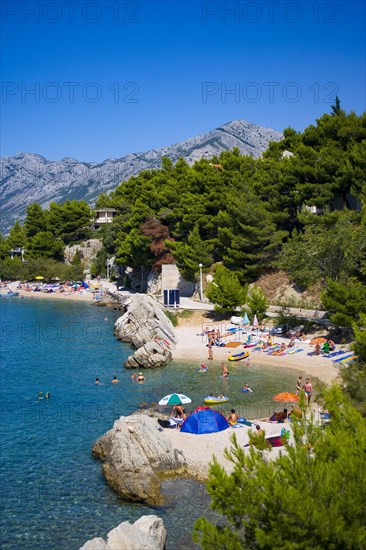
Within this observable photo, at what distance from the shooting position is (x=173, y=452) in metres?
18.6

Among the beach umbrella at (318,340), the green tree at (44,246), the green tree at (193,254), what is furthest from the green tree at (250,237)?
the green tree at (44,246)

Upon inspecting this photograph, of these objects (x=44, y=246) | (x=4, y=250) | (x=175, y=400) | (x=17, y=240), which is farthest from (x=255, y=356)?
(x=4, y=250)

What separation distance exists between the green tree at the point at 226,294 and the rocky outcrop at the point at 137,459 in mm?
21385

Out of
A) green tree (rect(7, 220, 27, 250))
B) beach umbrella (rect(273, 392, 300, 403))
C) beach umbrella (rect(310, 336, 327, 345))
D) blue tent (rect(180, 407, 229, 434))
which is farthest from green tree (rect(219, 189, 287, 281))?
green tree (rect(7, 220, 27, 250))

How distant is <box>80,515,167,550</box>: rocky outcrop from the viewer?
12.0 m

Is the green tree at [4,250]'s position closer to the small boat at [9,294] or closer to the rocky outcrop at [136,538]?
the small boat at [9,294]

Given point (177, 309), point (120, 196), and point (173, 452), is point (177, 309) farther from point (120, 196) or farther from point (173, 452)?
point (120, 196)

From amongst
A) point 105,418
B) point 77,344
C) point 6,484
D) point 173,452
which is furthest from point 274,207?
point 6,484

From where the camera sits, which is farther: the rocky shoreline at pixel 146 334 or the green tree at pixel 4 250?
the green tree at pixel 4 250

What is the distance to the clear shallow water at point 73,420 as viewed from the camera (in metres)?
15.4

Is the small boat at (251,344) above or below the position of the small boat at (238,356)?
above

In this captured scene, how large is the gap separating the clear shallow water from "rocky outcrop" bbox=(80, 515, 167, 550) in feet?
3.15

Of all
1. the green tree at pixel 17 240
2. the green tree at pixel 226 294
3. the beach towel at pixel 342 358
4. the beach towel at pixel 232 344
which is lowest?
the beach towel at pixel 232 344

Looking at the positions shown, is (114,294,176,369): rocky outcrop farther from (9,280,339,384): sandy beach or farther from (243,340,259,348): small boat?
(243,340,259,348): small boat
